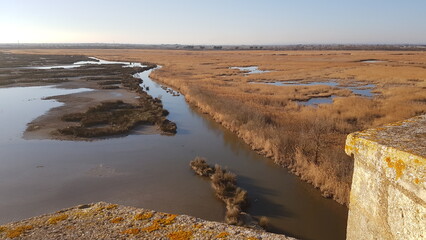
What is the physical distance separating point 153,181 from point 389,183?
1074cm

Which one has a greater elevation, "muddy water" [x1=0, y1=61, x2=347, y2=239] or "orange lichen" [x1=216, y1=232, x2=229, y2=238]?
"orange lichen" [x1=216, y1=232, x2=229, y2=238]

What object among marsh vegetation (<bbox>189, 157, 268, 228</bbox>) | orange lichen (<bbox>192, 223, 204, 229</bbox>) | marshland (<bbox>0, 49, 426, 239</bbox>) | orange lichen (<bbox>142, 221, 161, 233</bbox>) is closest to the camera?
orange lichen (<bbox>192, 223, 204, 229</bbox>)

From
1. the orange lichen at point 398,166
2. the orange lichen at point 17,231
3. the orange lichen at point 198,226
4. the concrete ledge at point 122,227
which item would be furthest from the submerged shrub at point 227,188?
the orange lichen at point 398,166

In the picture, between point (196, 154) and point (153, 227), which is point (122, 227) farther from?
point (196, 154)

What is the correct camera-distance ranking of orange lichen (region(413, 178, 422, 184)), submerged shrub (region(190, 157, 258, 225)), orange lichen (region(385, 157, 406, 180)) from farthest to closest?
submerged shrub (region(190, 157, 258, 225)) → orange lichen (region(385, 157, 406, 180)) → orange lichen (region(413, 178, 422, 184))

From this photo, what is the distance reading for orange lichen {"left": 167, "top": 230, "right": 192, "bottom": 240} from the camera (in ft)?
15.3

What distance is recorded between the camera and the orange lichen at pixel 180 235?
4.67 m

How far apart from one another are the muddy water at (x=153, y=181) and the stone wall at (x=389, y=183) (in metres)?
6.73

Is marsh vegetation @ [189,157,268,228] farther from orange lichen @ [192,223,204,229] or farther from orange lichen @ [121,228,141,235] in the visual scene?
orange lichen @ [121,228,141,235]

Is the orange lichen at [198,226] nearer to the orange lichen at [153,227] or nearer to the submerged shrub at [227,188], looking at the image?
the orange lichen at [153,227]

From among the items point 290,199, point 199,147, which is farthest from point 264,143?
point 290,199

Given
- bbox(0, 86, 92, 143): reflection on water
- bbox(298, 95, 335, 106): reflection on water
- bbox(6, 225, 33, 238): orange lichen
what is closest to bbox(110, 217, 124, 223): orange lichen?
bbox(6, 225, 33, 238): orange lichen

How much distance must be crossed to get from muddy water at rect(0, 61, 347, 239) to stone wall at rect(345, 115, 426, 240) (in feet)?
22.1

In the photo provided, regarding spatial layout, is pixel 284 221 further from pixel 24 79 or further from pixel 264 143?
pixel 24 79
